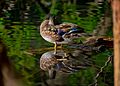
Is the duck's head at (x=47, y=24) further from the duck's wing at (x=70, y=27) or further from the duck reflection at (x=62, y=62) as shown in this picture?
the duck reflection at (x=62, y=62)

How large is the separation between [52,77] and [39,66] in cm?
17

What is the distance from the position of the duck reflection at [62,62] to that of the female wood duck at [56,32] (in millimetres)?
102

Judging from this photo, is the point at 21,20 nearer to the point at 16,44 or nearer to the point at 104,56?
the point at 16,44

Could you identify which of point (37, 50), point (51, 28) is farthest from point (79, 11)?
point (37, 50)

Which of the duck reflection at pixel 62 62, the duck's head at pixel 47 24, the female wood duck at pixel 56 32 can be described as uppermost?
the duck's head at pixel 47 24

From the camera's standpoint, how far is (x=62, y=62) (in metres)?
3.96

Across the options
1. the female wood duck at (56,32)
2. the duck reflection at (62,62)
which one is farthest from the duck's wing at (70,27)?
the duck reflection at (62,62)

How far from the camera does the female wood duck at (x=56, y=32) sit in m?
3.94

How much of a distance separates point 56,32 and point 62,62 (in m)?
0.31

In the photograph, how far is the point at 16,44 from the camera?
3992 mm

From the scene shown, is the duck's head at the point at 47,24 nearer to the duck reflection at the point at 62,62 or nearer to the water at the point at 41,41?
the water at the point at 41,41

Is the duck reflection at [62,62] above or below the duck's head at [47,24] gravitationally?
below

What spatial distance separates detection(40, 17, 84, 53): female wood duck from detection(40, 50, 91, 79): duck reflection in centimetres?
10

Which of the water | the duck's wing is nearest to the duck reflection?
the water
